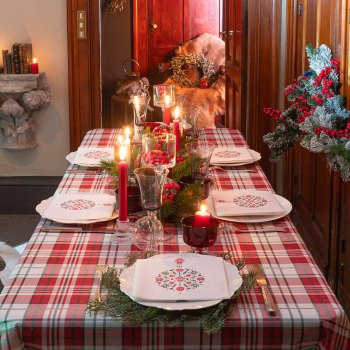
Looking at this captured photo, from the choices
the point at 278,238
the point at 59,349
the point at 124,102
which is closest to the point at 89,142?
the point at 278,238

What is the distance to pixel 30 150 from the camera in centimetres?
382

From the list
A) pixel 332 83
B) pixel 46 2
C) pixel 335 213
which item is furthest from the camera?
pixel 46 2

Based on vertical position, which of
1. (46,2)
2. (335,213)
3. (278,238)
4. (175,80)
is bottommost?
(335,213)

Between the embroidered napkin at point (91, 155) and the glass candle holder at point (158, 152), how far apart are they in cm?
63

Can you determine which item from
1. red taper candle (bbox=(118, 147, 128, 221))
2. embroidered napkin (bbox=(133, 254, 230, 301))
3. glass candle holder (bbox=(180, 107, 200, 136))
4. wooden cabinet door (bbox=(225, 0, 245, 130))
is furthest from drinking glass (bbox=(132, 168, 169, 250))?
wooden cabinet door (bbox=(225, 0, 245, 130))

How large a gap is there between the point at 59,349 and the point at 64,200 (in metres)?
0.65

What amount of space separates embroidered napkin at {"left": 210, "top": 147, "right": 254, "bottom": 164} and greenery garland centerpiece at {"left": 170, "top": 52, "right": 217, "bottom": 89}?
3.80 meters

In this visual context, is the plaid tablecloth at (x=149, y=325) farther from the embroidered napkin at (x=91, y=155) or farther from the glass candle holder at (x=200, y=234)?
the embroidered napkin at (x=91, y=155)

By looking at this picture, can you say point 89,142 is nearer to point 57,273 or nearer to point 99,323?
point 57,273

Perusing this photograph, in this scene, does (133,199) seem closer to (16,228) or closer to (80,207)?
(80,207)

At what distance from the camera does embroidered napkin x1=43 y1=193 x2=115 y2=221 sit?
1.48m

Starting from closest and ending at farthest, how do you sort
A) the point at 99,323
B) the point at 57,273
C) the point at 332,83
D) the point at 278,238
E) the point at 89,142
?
the point at 99,323, the point at 57,273, the point at 278,238, the point at 332,83, the point at 89,142

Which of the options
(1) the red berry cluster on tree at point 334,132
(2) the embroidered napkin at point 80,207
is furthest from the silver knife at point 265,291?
(1) the red berry cluster on tree at point 334,132

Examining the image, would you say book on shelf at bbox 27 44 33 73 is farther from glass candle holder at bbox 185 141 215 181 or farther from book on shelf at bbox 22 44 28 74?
glass candle holder at bbox 185 141 215 181
